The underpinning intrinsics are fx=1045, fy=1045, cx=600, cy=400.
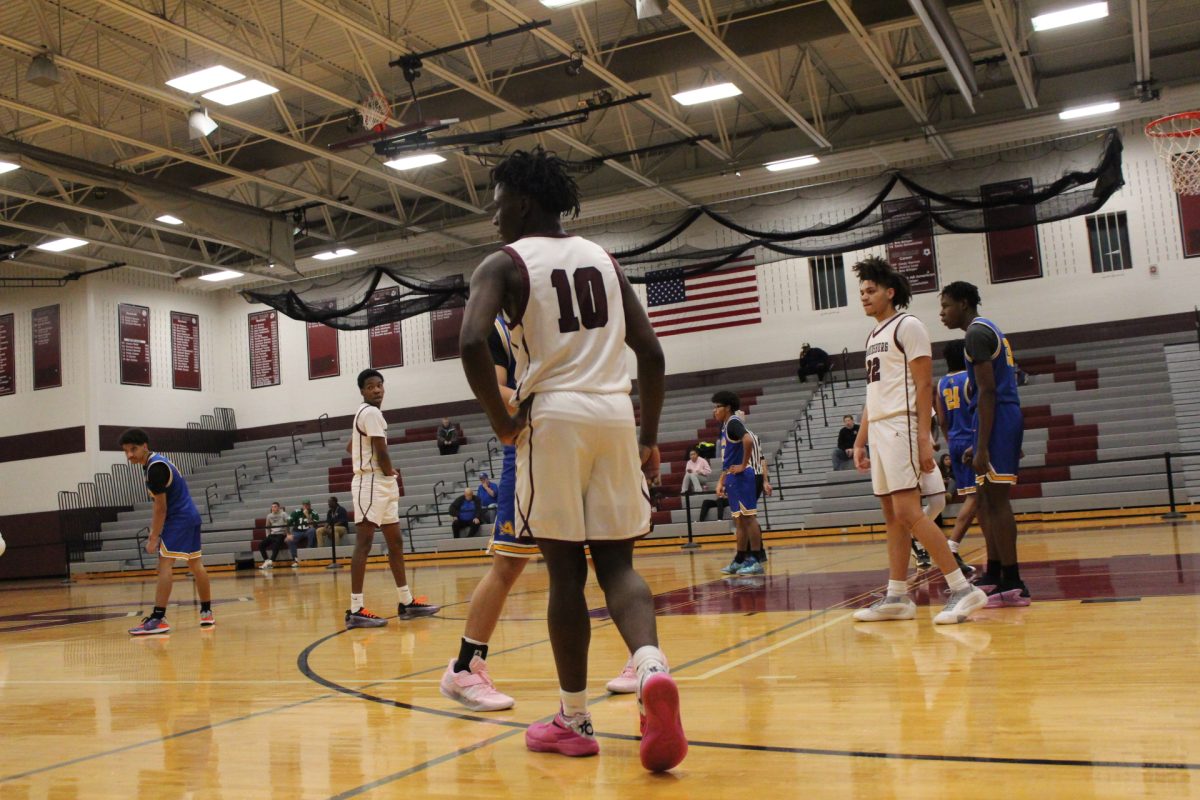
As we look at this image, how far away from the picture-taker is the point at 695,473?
17875 millimetres

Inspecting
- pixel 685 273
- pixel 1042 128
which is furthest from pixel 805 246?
pixel 1042 128

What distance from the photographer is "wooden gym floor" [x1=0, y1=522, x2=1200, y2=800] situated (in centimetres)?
269

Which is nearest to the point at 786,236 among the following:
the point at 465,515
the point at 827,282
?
the point at 827,282

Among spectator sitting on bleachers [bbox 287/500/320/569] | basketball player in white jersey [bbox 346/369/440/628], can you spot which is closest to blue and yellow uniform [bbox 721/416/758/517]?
basketball player in white jersey [bbox 346/369/440/628]

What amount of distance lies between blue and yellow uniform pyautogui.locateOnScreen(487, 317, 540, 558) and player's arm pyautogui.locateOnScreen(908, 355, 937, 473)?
2.29 metres

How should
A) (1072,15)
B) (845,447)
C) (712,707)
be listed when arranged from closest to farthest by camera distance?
(712,707) → (1072,15) → (845,447)

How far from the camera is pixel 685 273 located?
57.6ft

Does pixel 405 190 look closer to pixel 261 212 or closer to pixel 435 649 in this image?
pixel 261 212

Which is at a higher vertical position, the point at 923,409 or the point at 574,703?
the point at 923,409

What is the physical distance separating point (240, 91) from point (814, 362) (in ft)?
37.9

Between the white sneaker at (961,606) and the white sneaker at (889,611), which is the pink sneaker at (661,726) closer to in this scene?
the white sneaker at (961,606)

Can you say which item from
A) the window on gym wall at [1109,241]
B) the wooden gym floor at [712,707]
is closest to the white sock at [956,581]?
the wooden gym floor at [712,707]

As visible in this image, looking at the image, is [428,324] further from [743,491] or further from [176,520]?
[176,520]

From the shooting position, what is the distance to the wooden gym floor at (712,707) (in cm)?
269
